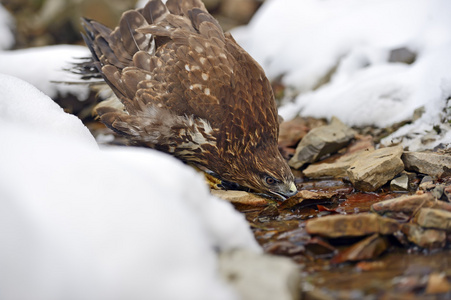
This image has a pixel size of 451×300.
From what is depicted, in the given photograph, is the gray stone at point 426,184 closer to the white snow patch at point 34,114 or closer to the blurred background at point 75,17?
the white snow patch at point 34,114

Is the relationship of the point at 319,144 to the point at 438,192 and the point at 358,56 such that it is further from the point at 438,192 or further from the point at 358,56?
the point at 358,56

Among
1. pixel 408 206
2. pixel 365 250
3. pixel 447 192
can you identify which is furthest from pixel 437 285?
pixel 447 192

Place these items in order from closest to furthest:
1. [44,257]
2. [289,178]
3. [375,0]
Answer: [44,257] → [289,178] → [375,0]

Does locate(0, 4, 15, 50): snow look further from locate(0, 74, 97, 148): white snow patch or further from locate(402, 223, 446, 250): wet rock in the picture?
locate(402, 223, 446, 250): wet rock

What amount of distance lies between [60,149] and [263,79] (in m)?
2.09

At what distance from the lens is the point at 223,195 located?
12.8ft

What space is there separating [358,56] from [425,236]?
391 cm

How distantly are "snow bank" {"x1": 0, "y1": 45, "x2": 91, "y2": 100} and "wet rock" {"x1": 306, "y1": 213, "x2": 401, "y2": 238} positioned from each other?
367 cm

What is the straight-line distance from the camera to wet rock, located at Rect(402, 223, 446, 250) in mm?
2598

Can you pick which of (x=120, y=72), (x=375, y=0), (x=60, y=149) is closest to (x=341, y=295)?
(x=60, y=149)

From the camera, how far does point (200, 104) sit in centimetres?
391

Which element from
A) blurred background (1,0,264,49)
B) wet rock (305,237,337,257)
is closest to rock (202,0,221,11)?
blurred background (1,0,264,49)

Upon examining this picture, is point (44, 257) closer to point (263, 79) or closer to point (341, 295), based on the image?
point (341, 295)

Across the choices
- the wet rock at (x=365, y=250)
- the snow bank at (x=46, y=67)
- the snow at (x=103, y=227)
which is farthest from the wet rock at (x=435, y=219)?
the snow bank at (x=46, y=67)
